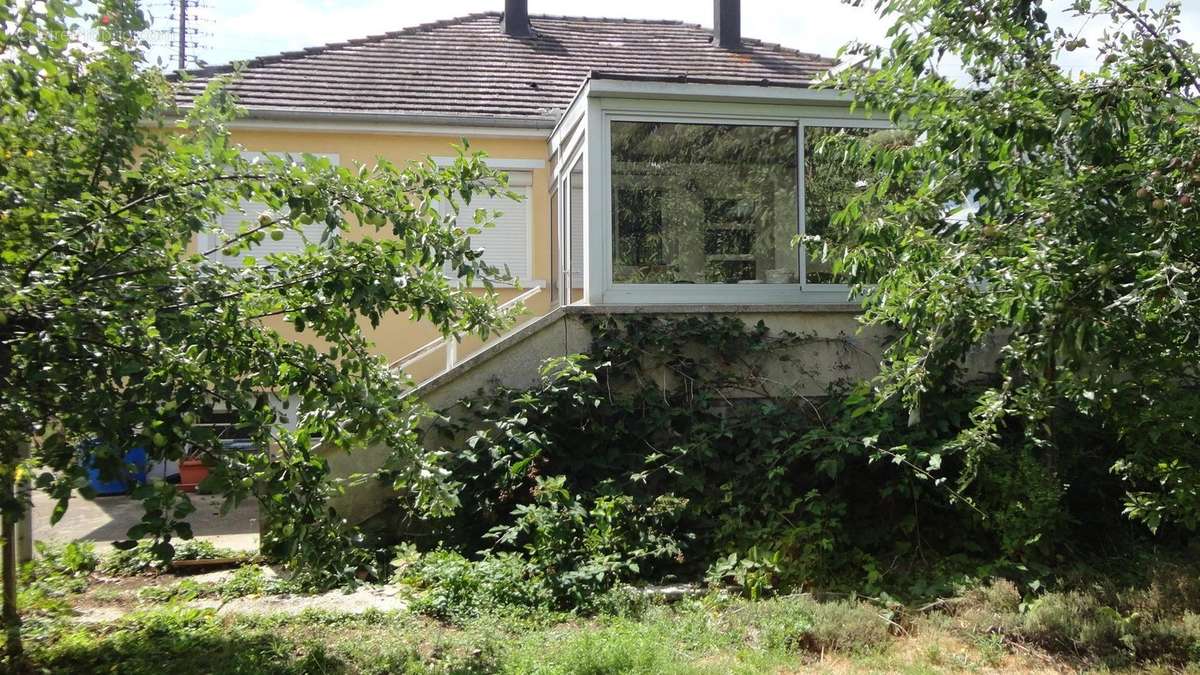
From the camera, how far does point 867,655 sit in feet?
15.7

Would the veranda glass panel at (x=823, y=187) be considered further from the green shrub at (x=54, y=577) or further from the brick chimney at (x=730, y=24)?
the brick chimney at (x=730, y=24)

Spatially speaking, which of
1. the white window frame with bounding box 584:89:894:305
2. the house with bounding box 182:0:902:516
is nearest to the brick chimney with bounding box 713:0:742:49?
the house with bounding box 182:0:902:516

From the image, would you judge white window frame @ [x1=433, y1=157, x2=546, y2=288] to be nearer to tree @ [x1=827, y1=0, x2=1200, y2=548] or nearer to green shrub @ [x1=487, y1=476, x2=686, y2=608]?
green shrub @ [x1=487, y1=476, x2=686, y2=608]

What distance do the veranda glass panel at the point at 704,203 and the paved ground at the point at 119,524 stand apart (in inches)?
166

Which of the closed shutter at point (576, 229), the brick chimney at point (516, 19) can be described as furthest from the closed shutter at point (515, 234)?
the brick chimney at point (516, 19)

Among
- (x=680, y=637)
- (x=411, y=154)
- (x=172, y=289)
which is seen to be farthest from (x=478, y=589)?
(x=411, y=154)

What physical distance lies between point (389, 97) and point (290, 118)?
140 cm

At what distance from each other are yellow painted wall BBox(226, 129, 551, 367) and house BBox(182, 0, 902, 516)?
2 centimetres

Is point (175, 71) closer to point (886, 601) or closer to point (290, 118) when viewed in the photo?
point (886, 601)

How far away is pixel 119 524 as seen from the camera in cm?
898

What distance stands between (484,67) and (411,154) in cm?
249

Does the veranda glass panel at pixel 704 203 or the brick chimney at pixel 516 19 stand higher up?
the brick chimney at pixel 516 19

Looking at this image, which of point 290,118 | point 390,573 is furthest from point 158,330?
point 290,118

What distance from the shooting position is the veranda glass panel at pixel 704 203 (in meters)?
8.21
